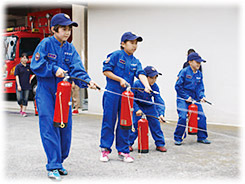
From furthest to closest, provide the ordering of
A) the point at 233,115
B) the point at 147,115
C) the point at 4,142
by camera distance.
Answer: the point at 233,115
the point at 4,142
the point at 147,115

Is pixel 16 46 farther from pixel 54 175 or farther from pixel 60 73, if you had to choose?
pixel 54 175

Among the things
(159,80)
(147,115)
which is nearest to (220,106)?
(159,80)

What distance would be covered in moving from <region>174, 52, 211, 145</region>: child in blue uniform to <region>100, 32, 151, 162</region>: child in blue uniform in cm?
164

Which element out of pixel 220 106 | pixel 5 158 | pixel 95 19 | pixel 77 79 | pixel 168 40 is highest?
pixel 95 19

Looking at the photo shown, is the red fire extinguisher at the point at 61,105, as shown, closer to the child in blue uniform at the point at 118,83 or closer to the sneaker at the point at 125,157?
the child in blue uniform at the point at 118,83

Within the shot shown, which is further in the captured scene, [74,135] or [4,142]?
[74,135]

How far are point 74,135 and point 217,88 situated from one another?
395 centimetres

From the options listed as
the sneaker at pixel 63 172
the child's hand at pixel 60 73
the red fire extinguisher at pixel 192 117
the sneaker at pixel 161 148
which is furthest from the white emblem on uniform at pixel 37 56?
the red fire extinguisher at pixel 192 117

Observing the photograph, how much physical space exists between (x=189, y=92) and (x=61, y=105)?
3.34m

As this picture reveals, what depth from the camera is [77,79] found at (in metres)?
4.48

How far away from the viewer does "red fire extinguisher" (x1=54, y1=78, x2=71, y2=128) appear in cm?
419

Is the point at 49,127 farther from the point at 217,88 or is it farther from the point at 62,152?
the point at 217,88

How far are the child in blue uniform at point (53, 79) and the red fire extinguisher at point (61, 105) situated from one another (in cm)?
15

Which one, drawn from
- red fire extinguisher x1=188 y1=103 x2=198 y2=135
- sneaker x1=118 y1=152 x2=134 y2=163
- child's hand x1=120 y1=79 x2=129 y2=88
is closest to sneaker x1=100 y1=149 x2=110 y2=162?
sneaker x1=118 y1=152 x2=134 y2=163
